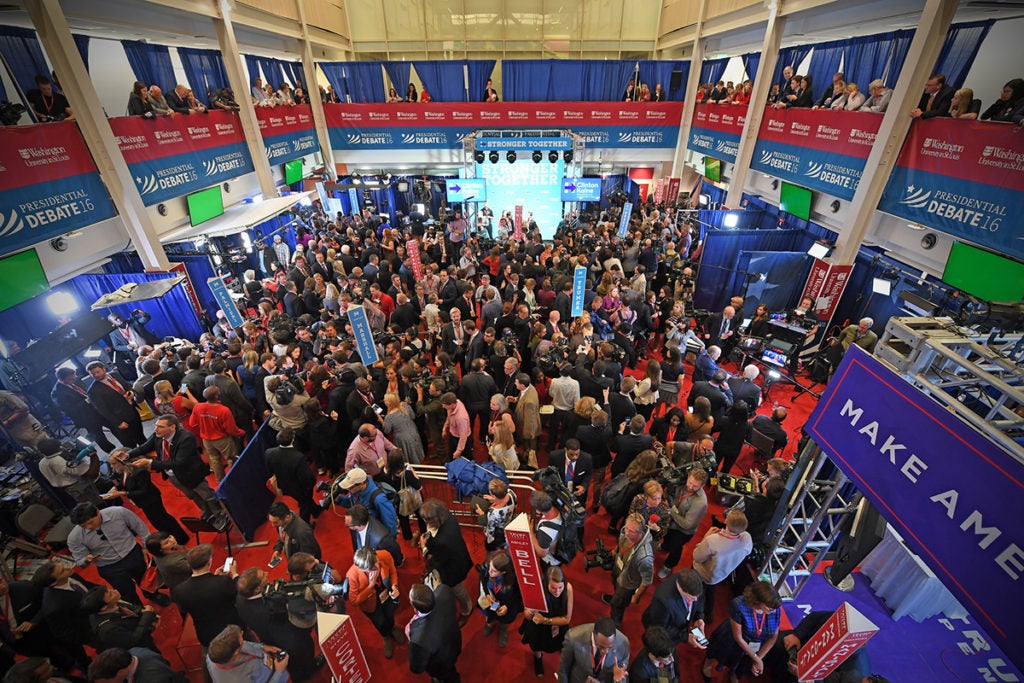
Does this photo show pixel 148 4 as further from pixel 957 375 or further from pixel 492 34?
pixel 957 375

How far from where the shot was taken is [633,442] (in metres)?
4.61

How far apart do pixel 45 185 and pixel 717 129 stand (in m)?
16.1

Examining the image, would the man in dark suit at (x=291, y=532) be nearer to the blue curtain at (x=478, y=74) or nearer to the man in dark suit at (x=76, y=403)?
the man in dark suit at (x=76, y=403)

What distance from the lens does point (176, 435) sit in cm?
473

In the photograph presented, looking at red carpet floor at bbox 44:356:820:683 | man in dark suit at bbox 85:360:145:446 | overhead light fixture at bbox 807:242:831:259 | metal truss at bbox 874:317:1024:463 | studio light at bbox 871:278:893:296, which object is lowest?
red carpet floor at bbox 44:356:820:683

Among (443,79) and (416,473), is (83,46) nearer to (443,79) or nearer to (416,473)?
(443,79)

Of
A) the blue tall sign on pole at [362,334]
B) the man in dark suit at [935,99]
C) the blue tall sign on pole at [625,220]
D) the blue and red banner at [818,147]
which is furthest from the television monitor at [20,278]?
the man in dark suit at [935,99]

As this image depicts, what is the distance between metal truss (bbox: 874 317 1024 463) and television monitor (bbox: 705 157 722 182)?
12.6 meters

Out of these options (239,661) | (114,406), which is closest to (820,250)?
(239,661)

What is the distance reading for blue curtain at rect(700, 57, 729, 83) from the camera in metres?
14.0

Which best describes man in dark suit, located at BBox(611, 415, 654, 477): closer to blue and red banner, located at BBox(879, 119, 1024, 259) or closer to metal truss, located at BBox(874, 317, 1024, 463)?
metal truss, located at BBox(874, 317, 1024, 463)

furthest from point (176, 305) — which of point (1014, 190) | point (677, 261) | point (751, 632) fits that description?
point (1014, 190)

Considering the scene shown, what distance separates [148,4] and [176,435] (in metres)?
9.90

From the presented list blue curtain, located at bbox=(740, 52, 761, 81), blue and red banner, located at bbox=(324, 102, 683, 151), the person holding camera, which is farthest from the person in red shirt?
blue curtain, located at bbox=(740, 52, 761, 81)
